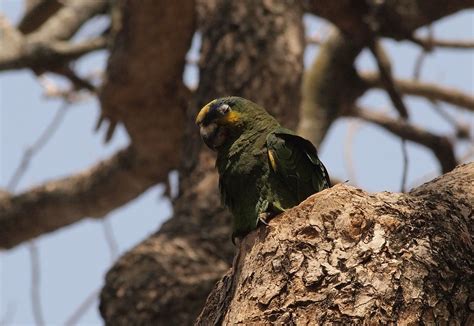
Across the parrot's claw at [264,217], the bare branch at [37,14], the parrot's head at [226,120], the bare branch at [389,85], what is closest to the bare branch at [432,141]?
the bare branch at [389,85]

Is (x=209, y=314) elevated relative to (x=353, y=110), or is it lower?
elevated

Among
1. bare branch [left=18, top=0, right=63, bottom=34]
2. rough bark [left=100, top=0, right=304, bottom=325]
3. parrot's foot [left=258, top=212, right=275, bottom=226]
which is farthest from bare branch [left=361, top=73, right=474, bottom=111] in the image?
parrot's foot [left=258, top=212, right=275, bottom=226]

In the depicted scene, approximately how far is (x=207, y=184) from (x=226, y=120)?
1268mm

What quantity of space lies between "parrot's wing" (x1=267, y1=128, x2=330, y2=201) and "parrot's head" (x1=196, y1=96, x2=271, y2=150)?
25cm

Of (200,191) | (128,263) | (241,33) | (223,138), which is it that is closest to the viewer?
(223,138)

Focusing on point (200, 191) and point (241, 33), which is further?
point (241, 33)

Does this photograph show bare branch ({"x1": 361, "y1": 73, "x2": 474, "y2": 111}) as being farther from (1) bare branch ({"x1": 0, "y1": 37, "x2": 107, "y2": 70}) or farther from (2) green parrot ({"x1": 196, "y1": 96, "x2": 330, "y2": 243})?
(2) green parrot ({"x1": 196, "y1": 96, "x2": 330, "y2": 243})

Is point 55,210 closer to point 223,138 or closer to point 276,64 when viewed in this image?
point 276,64

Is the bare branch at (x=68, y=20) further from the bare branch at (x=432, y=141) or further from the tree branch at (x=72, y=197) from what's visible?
the bare branch at (x=432, y=141)

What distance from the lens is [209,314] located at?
280 cm

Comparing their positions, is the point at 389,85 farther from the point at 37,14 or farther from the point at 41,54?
the point at 37,14

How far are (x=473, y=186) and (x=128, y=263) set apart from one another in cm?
217

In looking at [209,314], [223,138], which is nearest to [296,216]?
[209,314]

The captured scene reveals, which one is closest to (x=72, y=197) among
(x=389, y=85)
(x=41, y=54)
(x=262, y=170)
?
(x=41, y=54)
